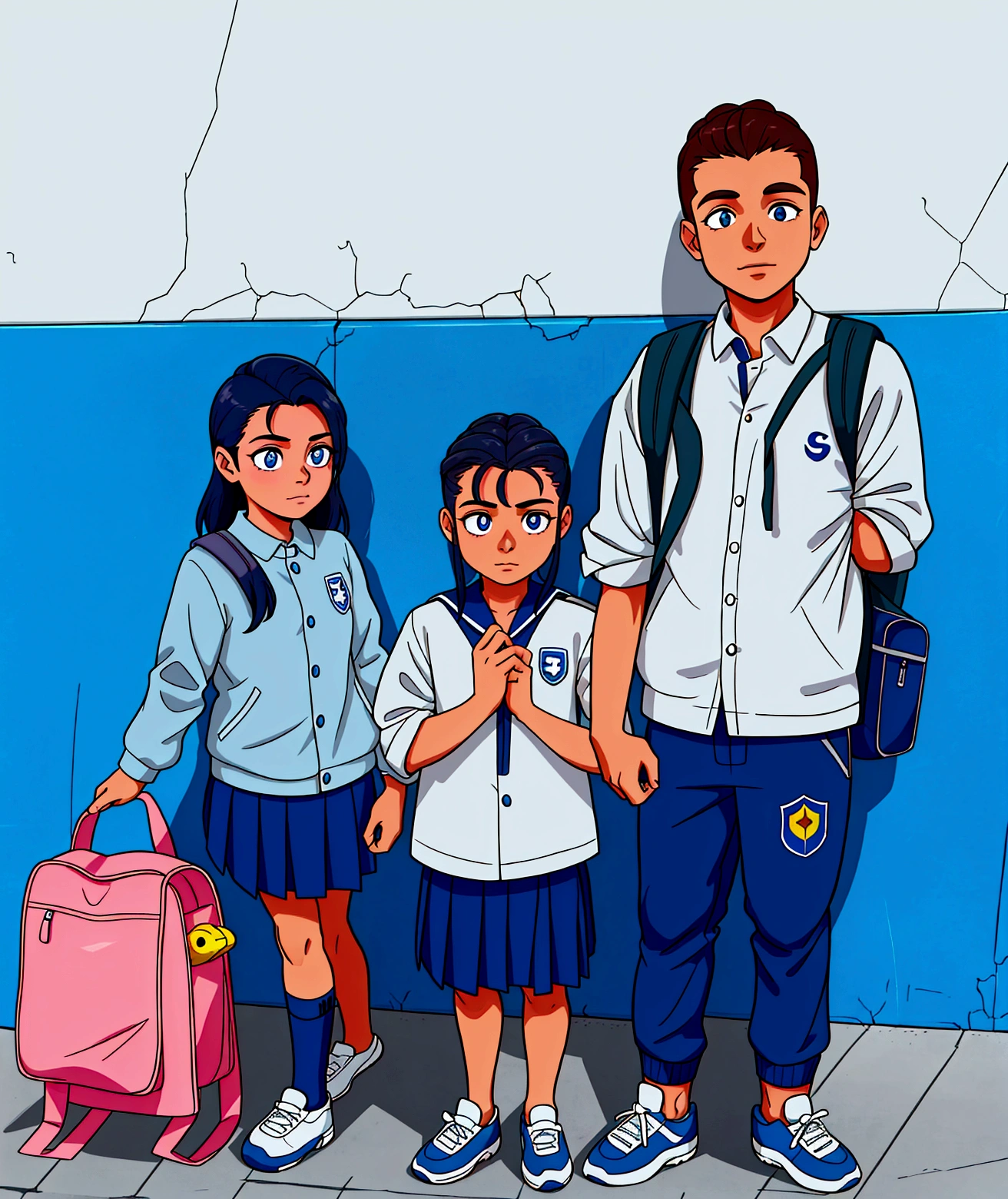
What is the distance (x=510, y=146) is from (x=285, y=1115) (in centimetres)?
250

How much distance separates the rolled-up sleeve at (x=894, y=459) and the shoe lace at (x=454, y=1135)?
1665 millimetres

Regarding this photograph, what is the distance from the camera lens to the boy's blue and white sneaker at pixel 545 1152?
2789 mm

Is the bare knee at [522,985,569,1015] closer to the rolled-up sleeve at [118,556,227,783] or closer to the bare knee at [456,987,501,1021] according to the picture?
the bare knee at [456,987,501,1021]

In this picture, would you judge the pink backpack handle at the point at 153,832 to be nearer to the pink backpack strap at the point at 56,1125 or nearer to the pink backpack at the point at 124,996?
the pink backpack at the point at 124,996

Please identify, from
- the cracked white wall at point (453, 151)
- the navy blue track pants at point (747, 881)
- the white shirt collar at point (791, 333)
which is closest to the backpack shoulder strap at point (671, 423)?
the white shirt collar at point (791, 333)

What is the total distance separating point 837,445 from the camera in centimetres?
270

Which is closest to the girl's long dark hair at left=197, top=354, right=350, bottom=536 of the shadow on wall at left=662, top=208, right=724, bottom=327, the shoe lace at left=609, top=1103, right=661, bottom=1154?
the shadow on wall at left=662, top=208, right=724, bottom=327

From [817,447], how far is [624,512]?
46 cm

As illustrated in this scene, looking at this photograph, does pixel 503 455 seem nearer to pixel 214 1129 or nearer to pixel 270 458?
pixel 270 458

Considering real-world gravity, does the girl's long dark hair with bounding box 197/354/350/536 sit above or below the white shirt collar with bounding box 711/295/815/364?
below

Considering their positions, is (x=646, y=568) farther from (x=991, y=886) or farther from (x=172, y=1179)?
(x=172, y=1179)

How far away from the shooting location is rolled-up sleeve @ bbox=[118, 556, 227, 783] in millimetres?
2869

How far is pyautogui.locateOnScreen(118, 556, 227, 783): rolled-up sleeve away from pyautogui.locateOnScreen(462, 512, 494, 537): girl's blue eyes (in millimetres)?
645

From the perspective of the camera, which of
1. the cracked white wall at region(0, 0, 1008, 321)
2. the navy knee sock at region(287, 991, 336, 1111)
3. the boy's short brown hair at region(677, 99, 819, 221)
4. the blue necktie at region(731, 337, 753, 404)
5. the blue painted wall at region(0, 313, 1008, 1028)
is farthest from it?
the blue painted wall at region(0, 313, 1008, 1028)
